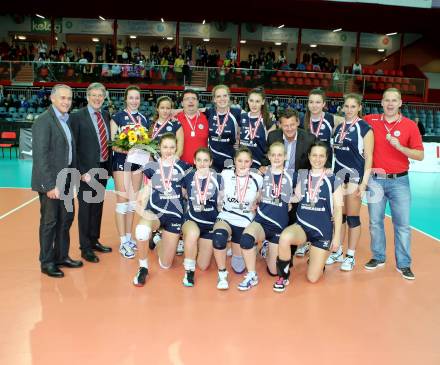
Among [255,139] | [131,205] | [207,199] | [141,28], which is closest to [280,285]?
[207,199]

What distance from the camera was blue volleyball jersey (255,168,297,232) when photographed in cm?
448

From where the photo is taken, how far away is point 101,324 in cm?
347

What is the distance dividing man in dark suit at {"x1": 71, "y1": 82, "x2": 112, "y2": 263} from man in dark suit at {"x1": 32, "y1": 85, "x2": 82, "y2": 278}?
274 mm

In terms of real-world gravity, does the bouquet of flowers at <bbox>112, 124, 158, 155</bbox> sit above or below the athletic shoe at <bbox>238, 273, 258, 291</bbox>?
above

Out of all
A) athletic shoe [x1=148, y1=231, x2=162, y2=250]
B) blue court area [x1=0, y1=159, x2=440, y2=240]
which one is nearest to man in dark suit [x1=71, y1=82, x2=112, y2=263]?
athletic shoe [x1=148, y1=231, x2=162, y2=250]

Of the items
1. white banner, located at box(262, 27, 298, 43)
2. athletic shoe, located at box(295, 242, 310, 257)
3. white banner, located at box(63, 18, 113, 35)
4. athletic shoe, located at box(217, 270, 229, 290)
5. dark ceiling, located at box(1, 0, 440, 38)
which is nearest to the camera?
athletic shoe, located at box(217, 270, 229, 290)

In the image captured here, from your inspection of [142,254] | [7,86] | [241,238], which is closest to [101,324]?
[142,254]

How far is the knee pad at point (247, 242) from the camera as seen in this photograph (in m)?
4.24

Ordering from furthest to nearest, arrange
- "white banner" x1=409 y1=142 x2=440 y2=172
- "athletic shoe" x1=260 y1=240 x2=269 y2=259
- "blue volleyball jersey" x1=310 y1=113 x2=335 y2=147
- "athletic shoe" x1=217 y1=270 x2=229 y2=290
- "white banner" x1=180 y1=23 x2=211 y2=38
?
"white banner" x1=180 y1=23 x2=211 y2=38
"white banner" x1=409 y1=142 x2=440 y2=172
"athletic shoe" x1=260 y1=240 x2=269 y2=259
"blue volleyball jersey" x1=310 y1=113 x2=335 y2=147
"athletic shoe" x1=217 y1=270 x2=229 y2=290

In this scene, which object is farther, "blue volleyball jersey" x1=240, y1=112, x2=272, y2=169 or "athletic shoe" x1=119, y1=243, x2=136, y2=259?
"blue volleyball jersey" x1=240, y1=112, x2=272, y2=169

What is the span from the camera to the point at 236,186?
Result: 14.9ft

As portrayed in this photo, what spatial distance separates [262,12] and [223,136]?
677 inches

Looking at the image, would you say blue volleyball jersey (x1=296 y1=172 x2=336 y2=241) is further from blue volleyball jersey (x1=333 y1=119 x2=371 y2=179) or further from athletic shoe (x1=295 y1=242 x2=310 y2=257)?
athletic shoe (x1=295 y1=242 x2=310 y2=257)

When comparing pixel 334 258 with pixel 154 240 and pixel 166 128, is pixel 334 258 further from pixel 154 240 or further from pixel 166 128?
pixel 166 128
